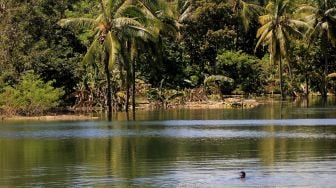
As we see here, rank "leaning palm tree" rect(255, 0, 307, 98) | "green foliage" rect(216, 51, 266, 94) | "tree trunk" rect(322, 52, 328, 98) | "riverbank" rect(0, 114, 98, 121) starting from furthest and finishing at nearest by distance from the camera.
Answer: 1. "green foliage" rect(216, 51, 266, 94)
2. "tree trunk" rect(322, 52, 328, 98)
3. "leaning palm tree" rect(255, 0, 307, 98)
4. "riverbank" rect(0, 114, 98, 121)

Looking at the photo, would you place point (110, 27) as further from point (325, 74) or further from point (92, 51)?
point (325, 74)

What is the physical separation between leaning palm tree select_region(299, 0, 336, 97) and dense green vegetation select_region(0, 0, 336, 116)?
85 mm

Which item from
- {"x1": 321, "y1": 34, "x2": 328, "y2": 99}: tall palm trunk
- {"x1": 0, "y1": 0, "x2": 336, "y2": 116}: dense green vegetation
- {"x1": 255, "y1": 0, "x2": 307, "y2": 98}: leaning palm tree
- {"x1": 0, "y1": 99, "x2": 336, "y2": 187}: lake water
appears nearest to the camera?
{"x1": 0, "y1": 99, "x2": 336, "y2": 187}: lake water

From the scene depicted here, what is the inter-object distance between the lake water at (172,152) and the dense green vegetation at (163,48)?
8002mm

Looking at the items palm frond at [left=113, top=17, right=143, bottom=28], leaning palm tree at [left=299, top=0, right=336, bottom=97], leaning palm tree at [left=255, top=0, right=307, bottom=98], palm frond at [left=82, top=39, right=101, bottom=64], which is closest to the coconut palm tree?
leaning palm tree at [left=255, top=0, right=307, bottom=98]

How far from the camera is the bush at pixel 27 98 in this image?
44.1 metres

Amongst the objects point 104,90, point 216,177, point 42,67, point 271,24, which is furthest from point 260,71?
point 216,177

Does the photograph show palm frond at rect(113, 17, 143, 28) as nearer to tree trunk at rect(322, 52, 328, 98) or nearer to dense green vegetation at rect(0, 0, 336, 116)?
dense green vegetation at rect(0, 0, 336, 116)

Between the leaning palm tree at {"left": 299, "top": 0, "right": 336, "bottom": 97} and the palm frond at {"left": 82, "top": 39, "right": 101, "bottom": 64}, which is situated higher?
the leaning palm tree at {"left": 299, "top": 0, "right": 336, "bottom": 97}

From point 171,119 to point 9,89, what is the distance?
10.3 metres

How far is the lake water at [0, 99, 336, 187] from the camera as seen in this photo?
18.5 meters

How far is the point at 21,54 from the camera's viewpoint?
48.5 metres

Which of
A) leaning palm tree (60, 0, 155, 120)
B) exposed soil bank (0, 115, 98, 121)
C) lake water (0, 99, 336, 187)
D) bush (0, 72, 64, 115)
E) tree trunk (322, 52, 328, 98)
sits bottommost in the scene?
lake water (0, 99, 336, 187)

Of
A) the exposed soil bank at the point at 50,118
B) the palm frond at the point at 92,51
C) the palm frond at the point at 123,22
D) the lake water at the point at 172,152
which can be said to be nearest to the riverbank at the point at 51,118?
the exposed soil bank at the point at 50,118
